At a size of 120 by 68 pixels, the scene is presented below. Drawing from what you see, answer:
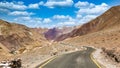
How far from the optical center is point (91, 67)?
22344 mm

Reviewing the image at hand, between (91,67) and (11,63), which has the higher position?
(11,63)

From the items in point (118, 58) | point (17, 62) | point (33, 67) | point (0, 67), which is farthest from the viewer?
point (118, 58)

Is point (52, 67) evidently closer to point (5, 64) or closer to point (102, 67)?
point (102, 67)

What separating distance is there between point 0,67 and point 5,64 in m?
0.38

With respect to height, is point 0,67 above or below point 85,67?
above

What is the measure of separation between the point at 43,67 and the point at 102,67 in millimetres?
5197

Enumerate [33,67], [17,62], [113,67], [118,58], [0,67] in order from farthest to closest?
[118,58], [113,67], [33,67], [17,62], [0,67]

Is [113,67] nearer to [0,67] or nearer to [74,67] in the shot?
[74,67]

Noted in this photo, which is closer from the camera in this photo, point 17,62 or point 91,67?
point 17,62

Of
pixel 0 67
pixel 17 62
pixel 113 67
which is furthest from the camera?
pixel 113 67

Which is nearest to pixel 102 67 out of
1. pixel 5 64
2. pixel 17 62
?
pixel 17 62

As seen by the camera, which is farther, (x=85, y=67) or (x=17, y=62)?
(x=85, y=67)

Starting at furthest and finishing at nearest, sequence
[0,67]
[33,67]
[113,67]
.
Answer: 1. [113,67]
2. [33,67]
3. [0,67]

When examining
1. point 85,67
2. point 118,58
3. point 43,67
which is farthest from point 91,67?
point 118,58
